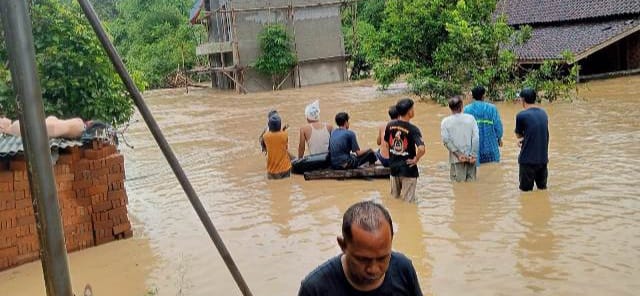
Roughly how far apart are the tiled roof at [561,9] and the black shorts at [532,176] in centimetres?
1645

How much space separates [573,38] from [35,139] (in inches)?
834

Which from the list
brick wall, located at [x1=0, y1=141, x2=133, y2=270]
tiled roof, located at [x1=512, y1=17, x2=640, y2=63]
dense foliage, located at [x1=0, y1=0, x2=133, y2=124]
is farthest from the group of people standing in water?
tiled roof, located at [x1=512, y1=17, x2=640, y2=63]

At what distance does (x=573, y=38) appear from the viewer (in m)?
21.0

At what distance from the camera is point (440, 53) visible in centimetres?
1908

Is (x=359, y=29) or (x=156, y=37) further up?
(x=156, y=37)

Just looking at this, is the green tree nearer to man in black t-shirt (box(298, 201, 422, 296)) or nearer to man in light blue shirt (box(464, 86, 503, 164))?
man in light blue shirt (box(464, 86, 503, 164))

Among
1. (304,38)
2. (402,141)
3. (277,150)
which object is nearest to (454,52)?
(277,150)

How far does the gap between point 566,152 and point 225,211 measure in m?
5.82

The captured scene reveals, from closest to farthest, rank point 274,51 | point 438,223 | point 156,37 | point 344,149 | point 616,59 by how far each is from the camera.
→ point 438,223 → point 344,149 → point 616,59 → point 274,51 → point 156,37

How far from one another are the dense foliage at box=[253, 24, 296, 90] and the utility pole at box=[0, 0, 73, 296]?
2768cm

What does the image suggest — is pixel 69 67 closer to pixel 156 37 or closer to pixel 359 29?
pixel 359 29

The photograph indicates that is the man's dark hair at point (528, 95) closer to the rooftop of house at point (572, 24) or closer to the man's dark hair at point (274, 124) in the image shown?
the man's dark hair at point (274, 124)

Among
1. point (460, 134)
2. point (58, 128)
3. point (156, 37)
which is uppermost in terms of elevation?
point (156, 37)

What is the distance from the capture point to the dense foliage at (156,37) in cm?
4269
